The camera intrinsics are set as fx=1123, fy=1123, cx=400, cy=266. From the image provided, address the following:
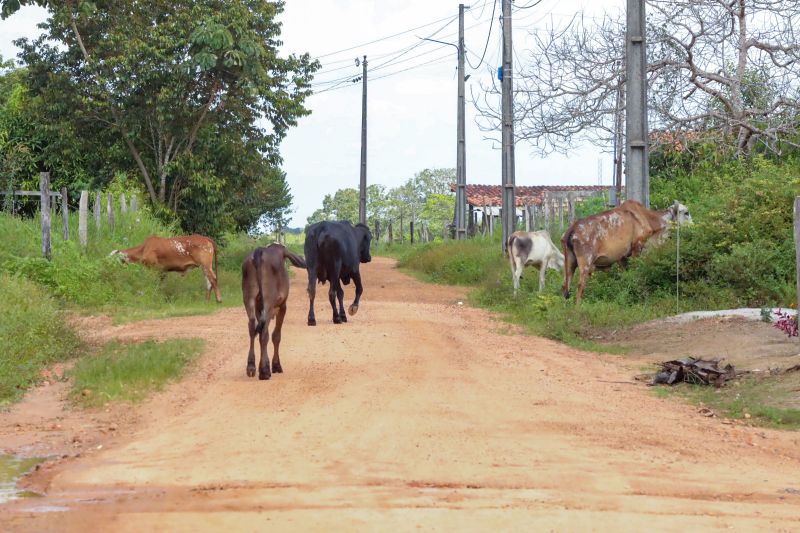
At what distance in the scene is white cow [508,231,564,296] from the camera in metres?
20.2

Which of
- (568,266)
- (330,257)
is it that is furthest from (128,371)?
(568,266)

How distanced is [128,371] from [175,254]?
34.3ft

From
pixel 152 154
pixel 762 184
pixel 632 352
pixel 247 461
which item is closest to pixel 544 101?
pixel 762 184

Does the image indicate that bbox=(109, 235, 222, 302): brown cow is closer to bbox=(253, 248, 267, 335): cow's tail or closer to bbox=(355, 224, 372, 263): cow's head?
bbox=(355, 224, 372, 263): cow's head

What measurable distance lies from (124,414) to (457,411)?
8.91ft

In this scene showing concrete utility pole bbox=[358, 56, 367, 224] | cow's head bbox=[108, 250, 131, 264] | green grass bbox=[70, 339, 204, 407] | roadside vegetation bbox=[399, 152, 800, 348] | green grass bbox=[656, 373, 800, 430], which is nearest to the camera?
green grass bbox=[656, 373, 800, 430]

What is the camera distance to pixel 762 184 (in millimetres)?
16703

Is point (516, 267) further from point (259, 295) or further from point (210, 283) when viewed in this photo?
point (259, 295)

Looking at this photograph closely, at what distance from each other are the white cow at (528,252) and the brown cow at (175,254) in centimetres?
542

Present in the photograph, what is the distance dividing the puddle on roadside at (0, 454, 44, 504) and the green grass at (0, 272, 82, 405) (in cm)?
245

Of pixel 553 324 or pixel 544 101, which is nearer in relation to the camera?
pixel 553 324

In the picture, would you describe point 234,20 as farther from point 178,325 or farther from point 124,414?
point 124,414

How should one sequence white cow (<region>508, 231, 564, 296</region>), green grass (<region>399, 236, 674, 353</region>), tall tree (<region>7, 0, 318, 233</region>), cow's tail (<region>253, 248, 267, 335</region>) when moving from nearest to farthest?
cow's tail (<region>253, 248, 267, 335</region>) < green grass (<region>399, 236, 674, 353</region>) < white cow (<region>508, 231, 564, 296</region>) < tall tree (<region>7, 0, 318, 233</region>)

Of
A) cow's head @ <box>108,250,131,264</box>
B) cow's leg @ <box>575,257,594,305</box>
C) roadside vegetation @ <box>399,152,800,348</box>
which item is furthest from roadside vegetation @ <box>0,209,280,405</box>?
cow's leg @ <box>575,257,594,305</box>
